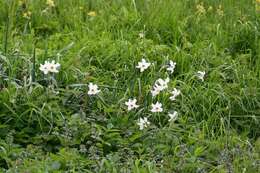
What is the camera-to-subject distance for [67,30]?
15.4ft

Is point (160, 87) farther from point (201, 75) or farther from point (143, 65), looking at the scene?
point (201, 75)

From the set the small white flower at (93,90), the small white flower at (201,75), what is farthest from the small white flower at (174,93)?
the small white flower at (93,90)

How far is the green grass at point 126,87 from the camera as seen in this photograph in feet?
10.5

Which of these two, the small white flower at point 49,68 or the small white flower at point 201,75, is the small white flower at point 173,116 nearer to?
the small white flower at point 201,75

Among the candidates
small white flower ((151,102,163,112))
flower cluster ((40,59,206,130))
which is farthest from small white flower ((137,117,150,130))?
small white flower ((151,102,163,112))

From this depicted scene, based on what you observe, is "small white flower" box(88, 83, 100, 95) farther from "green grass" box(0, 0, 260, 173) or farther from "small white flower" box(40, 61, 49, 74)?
"small white flower" box(40, 61, 49, 74)

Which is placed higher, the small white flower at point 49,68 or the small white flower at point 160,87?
the small white flower at point 49,68

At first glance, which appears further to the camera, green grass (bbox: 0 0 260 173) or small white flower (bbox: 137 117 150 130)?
small white flower (bbox: 137 117 150 130)

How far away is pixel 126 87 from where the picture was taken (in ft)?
13.0

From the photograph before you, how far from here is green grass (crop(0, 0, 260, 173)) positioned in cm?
321

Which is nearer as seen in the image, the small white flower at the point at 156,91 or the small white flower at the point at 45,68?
the small white flower at the point at 45,68

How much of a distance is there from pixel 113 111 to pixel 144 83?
43cm

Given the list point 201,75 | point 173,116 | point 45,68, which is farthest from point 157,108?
point 45,68

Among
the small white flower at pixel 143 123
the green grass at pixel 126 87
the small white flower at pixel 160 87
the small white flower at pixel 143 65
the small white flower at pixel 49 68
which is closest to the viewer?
the green grass at pixel 126 87
